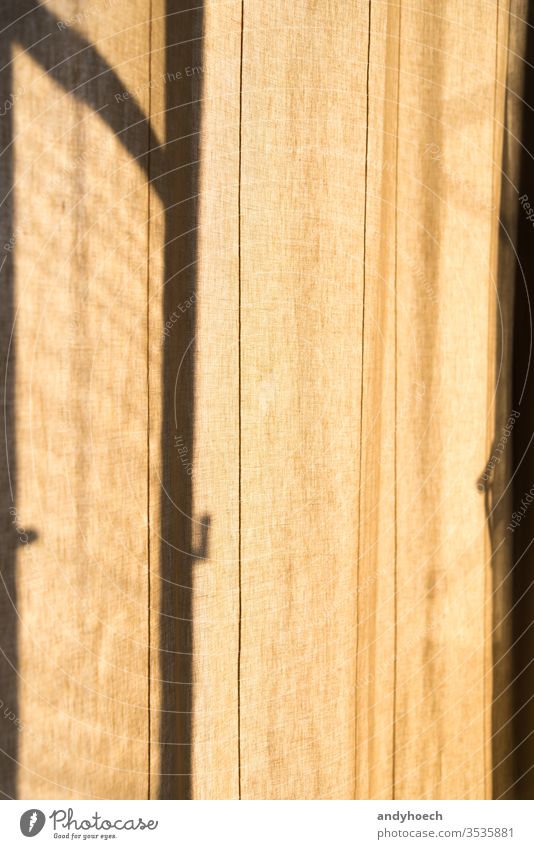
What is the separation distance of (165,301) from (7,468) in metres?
0.12

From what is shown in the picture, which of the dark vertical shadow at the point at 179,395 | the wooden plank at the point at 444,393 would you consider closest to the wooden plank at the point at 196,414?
the dark vertical shadow at the point at 179,395

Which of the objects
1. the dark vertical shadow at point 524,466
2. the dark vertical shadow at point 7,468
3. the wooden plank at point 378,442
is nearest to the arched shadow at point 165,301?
the dark vertical shadow at point 7,468

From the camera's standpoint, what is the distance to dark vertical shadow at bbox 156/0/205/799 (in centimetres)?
35

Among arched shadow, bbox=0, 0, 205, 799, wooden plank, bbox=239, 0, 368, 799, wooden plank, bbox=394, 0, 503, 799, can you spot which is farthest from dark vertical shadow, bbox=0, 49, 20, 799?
wooden plank, bbox=394, 0, 503, 799

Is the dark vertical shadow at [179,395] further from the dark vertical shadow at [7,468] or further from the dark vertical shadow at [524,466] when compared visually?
the dark vertical shadow at [524,466]

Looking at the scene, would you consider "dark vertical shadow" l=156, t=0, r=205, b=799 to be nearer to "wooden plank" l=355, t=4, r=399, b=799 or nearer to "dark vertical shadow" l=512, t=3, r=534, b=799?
"wooden plank" l=355, t=4, r=399, b=799

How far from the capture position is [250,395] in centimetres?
38

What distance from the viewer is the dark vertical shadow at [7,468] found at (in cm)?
32

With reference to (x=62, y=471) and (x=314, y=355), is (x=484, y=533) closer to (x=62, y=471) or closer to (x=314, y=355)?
(x=314, y=355)

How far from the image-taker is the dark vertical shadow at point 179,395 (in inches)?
13.7

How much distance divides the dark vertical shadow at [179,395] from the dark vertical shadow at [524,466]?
23 centimetres

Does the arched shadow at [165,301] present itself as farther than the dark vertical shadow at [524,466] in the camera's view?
No

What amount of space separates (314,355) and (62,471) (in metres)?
0.16

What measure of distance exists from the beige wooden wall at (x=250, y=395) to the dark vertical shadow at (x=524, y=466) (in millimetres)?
22
